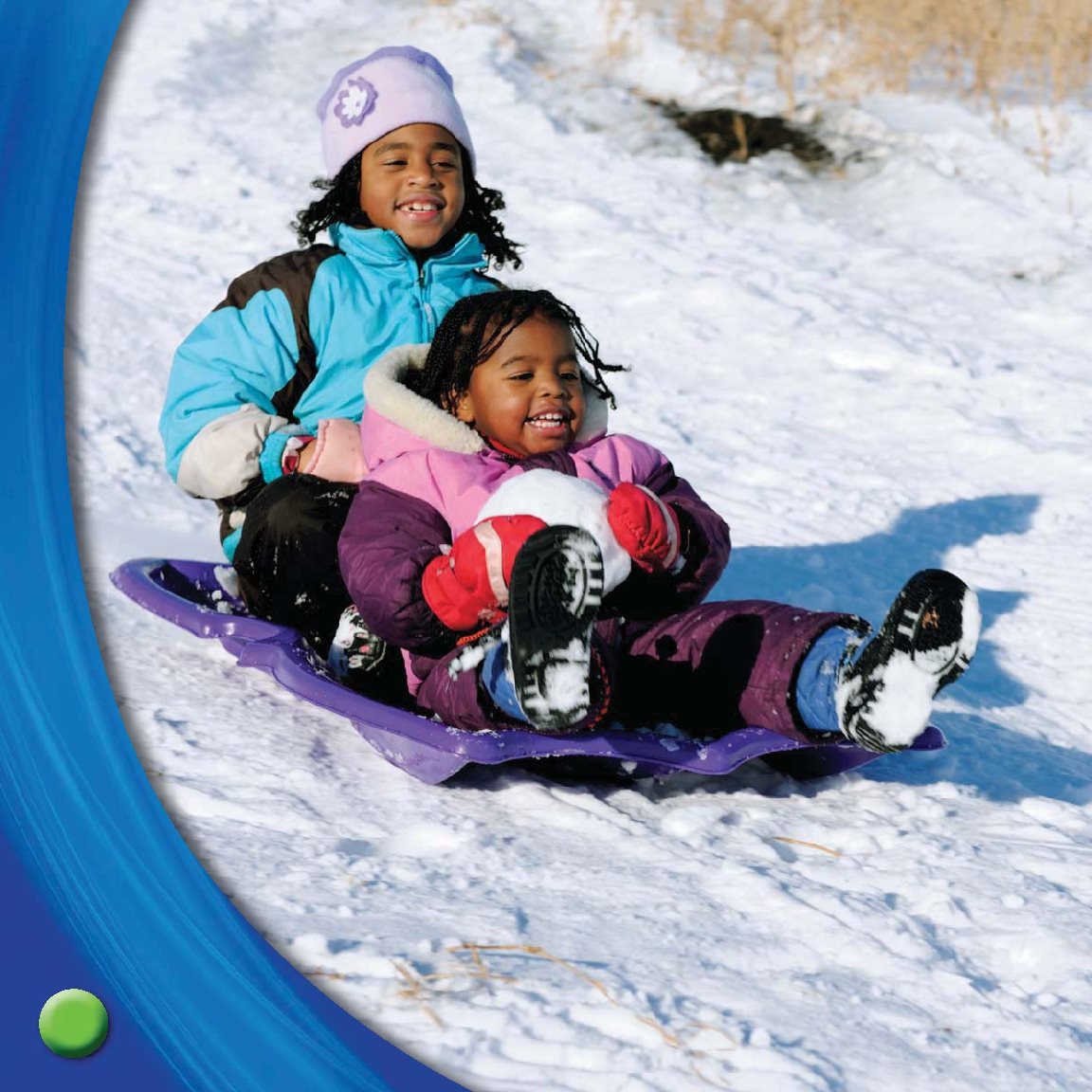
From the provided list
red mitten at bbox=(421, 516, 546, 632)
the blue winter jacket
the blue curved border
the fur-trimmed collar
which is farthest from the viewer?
the blue winter jacket

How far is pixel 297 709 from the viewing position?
2791 millimetres

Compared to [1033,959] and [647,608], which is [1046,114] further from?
→ [1033,959]

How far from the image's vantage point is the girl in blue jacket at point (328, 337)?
2.83 meters

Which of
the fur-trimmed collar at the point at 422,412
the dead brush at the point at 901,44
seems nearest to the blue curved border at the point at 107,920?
the fur-trimmed collar at the point at 422,412

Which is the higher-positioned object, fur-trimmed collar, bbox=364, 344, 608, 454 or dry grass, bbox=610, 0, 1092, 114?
dry grass, bbox=610, 0, 1092, 114

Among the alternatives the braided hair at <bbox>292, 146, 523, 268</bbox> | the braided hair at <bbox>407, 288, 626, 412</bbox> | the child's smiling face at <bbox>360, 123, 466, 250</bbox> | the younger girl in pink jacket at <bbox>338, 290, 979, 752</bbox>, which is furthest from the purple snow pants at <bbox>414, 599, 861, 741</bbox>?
the braided hair at <bbox>292, 146, 523, 268</bbox>

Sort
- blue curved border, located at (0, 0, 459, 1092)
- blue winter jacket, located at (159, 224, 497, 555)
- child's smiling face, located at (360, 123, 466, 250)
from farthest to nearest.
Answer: child's smiling face, located at (360, 123, 466, 250) < blue winter jacket, located at (159, 224, 497, 555) < blue curved border, located at (0, 0, 459, 1092)

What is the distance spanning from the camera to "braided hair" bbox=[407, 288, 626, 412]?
2.72m

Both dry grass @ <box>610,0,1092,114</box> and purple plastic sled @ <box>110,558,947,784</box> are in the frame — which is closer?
purple plastic sled @ <box>110,558,947,784</box>

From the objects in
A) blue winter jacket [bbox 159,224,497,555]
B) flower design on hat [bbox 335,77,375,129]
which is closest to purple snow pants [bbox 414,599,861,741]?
blue winter jacket [bbox 159,224,497,555]

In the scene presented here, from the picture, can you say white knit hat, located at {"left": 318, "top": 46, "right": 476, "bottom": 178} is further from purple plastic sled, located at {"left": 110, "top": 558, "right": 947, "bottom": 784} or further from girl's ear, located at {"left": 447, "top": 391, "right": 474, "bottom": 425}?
purple plastic sled, located at {"left": 110, "top": 558, "right": 947, "bottom": 784}

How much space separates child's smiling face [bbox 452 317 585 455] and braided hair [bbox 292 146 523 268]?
2.17 feet

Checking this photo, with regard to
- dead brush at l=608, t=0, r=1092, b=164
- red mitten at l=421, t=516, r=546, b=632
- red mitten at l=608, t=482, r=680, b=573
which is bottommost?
red mitten at l=421, t=516, r=546, b=632

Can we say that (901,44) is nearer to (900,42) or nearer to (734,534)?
(900,42)
